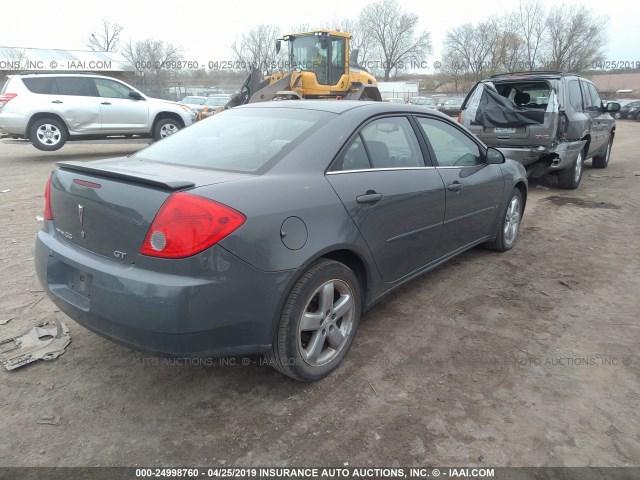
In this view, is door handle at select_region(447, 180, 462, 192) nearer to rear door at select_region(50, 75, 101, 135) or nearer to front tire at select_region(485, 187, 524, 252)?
front tire at select_region(485, 187, 524, 252)

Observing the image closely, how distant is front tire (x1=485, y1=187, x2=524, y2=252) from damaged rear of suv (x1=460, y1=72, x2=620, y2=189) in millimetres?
2868

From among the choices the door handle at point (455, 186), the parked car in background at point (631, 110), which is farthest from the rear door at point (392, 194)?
the parked car in background at point (631, 110)

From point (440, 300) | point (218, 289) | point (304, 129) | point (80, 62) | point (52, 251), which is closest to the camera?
point (218, 289)

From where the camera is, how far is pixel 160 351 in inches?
85.4

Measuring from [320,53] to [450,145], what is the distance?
11.6m

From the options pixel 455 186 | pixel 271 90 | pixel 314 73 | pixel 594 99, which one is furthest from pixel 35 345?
pixel 314 73

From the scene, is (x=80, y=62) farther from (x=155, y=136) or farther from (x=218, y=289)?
(x=218, y=289)

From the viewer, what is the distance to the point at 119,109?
36.3ft

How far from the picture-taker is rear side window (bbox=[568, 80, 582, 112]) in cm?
798

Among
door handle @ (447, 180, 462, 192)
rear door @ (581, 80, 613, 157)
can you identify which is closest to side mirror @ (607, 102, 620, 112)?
rear door @ (581, 80, 613, 157)

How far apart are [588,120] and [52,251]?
8778 millimetres

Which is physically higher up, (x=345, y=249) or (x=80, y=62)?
(x=80, y=62)

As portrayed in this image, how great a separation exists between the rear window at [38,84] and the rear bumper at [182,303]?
32.7ft

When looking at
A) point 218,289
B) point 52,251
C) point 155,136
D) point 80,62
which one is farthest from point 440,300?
point 80,62
